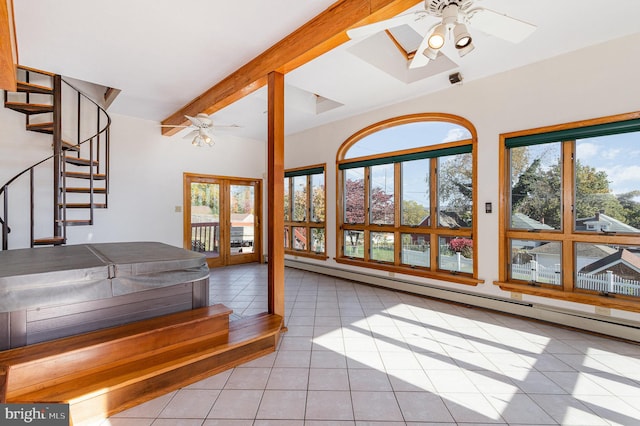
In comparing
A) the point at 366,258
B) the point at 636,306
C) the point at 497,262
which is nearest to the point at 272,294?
the point at 366,258

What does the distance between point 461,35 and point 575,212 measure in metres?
2.66

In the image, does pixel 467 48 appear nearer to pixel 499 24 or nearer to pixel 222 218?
pixel 499 24

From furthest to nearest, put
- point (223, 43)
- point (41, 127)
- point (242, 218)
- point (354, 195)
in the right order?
1. point (242, 218)
2. point (354, 195)
3. point (41, 127)
4. point (223, 43)

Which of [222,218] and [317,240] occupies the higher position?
[222,218]

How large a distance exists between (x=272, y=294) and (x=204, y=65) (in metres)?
2.78

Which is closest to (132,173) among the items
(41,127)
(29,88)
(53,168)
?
(53,168)

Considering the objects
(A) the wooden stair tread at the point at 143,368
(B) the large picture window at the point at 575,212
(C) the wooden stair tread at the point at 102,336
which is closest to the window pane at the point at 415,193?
(B) the large picture window at the point at 575,212

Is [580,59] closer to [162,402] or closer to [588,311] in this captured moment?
[588,311]

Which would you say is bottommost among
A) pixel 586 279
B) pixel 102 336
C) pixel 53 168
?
pixel 102 336

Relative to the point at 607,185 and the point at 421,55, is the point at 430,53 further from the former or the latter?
the point at 607,185

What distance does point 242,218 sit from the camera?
693 centimetres

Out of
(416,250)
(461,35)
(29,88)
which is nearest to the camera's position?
(461,35)

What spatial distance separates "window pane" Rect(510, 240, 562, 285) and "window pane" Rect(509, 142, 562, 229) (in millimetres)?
229

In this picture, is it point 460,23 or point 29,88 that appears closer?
point 460,23
